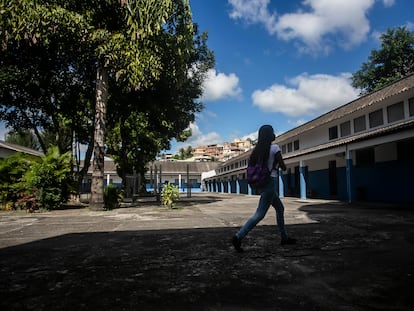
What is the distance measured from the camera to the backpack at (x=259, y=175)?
14.0 ft

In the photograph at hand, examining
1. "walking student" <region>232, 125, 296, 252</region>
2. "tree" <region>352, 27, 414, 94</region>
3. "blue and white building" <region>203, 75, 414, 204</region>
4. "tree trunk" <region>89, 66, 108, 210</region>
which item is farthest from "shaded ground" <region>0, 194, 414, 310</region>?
"tree" <region>352, 27, 414, 94</region>

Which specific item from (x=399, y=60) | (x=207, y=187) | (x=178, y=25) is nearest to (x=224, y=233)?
(x=178, y=25)

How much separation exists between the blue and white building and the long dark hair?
835 cm

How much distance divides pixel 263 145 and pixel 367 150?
48.5 feet

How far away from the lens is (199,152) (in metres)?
189

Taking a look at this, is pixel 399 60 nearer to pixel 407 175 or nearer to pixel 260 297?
pixel 407 175

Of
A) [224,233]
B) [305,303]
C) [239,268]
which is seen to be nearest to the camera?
[305,303]

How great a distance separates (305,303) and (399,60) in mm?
36773

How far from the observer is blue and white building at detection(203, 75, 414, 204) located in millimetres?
13961

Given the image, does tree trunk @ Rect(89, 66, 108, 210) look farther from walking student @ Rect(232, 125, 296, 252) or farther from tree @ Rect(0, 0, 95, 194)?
walking student @ Rect(232, 125, 296, 252)

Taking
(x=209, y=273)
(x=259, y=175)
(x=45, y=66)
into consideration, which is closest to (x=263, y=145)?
(x=259, y=175)

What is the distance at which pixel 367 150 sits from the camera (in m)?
17.0

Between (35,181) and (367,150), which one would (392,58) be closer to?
(367,150)

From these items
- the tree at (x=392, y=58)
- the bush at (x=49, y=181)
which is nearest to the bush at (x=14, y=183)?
the bush at (x=49, y=181)
